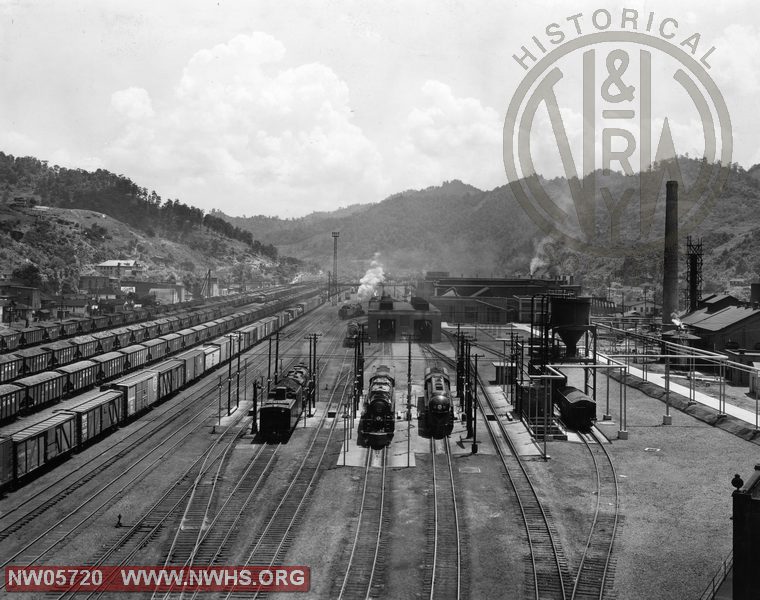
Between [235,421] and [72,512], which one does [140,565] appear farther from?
[235,421]

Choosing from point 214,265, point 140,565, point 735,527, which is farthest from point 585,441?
point 214,265

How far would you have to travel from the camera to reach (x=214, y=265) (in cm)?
Result: 18712

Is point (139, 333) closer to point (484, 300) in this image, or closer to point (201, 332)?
point (201, 332)

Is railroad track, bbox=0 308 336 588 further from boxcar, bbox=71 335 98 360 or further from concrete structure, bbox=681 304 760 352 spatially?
concrete structure, bbox=681 304 760 352

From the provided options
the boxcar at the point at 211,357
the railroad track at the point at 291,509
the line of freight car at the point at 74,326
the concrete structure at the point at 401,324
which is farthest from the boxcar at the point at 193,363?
the concrete structure at the point at 401,324

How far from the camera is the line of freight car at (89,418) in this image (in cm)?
2542

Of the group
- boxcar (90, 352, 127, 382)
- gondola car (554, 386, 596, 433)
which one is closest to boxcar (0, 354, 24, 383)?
boxcar (90, 352, 127, 382)

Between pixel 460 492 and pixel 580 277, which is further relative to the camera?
pixel 580 277

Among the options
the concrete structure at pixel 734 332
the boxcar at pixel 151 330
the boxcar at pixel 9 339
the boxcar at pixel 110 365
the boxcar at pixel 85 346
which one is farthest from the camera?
the boxcar at pixel 151 330

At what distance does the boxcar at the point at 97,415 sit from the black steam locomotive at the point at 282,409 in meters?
8.19

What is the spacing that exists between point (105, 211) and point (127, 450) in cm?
18591

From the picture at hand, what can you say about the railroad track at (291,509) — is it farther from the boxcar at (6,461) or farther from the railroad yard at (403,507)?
the boxcar at (6,461)

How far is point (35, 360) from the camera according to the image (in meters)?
48.1

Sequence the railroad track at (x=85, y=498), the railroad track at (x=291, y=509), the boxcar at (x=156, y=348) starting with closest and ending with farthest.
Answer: the railroad track at (x=291, y=509) < the railroad track at (x=85, y=498) < the boxcar at (x=156, y=348)
